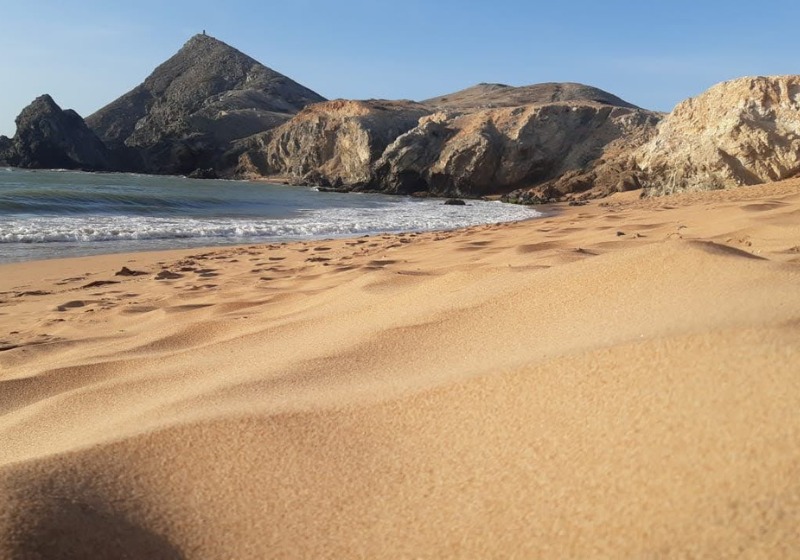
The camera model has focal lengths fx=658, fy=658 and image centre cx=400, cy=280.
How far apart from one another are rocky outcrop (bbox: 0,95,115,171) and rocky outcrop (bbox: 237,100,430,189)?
19115 mm

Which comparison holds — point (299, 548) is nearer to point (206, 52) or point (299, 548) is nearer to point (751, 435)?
point (751, 435)

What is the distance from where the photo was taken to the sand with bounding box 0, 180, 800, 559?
3.29 feet

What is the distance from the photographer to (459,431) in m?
1.35

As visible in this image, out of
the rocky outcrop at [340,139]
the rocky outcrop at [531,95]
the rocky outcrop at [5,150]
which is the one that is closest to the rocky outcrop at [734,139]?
the rocky outcrop at [340,139]

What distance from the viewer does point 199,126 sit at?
2191 inches

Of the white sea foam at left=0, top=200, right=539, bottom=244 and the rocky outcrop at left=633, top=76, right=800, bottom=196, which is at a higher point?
the rocky outcrop at left=633, top=76, right=800, bottom=196

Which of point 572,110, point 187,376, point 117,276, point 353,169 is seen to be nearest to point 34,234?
point 117,276

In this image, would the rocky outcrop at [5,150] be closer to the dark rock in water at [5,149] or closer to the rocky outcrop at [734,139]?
the dark rock in water at [5,149]

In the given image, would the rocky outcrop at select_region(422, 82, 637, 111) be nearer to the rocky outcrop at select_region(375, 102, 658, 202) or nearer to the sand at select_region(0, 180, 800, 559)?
the rocky outcrop at select_region(375, 102, 658, 202)

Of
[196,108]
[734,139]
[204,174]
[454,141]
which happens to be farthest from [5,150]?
[734,139]

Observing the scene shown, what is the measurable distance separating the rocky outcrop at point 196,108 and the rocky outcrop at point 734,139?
143 feet

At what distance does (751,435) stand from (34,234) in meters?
10.1

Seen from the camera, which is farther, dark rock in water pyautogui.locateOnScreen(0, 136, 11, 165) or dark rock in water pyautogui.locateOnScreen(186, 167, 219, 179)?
dark rock in water pyautogui.locateOnScreen(0, 136, 11, 165)

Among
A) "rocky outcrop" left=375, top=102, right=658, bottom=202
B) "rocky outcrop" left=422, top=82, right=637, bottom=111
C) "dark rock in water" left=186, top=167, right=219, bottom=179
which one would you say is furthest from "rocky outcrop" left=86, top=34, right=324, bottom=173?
"rocky outcrop" left=375, top=102, right=658, bottom=202
